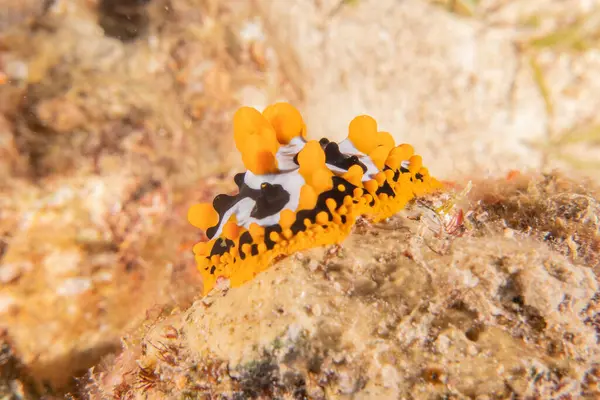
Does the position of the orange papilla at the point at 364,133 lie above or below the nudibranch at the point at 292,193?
above

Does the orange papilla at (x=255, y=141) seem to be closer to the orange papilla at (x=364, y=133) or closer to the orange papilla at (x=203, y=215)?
the orange papilla at (x=203, y=215)

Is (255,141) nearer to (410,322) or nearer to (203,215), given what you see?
(203,215)

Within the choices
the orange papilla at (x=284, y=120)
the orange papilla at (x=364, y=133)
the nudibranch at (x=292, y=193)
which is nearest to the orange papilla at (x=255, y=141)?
the nudibranch at (x=292, y=193)

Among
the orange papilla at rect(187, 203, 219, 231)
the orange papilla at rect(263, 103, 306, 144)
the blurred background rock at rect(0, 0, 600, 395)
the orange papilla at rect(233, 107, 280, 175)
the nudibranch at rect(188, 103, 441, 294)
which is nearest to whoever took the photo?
the nudibranch at rect(188, 103, 441, 294)

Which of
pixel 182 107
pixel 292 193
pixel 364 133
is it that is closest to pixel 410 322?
pixel 292 193

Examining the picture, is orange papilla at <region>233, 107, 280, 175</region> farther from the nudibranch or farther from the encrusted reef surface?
the encrusted reef surface

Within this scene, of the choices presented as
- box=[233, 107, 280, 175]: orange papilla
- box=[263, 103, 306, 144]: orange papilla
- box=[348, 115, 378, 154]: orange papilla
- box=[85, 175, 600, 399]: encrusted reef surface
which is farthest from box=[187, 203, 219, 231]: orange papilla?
box=[348, 115, 378, 154]: orange papilla

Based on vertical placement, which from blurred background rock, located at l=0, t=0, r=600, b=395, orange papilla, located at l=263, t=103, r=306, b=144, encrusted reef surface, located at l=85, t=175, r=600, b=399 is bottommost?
encrusted reef surface, located at l=85, t=175, r=600, b=399

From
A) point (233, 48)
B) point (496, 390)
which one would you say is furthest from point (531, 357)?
Result: point (233, 48)
